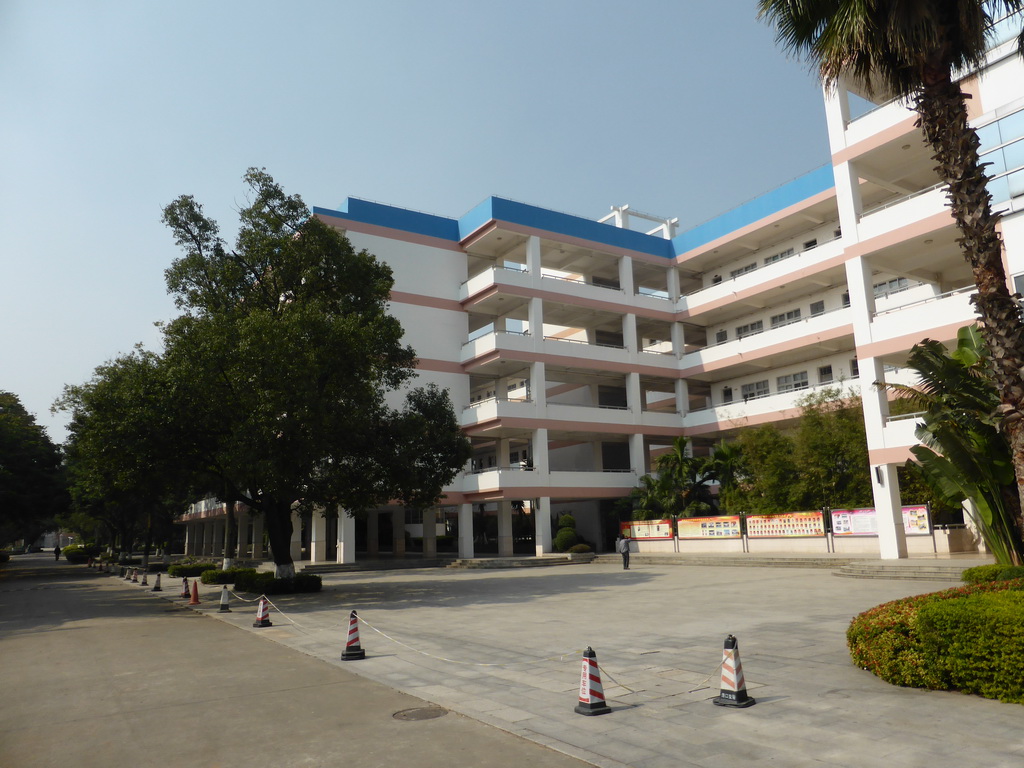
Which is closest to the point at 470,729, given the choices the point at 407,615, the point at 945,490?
the point at 407,615

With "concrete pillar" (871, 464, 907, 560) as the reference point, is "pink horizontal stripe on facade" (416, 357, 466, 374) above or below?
above

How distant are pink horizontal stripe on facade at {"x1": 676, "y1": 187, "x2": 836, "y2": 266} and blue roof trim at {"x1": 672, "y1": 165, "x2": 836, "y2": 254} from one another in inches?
8.1

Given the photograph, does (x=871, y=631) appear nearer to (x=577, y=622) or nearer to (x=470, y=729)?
(x=470, y=729)

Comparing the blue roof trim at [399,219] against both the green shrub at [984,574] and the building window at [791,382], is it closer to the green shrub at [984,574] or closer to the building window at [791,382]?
the building window at [791,382]

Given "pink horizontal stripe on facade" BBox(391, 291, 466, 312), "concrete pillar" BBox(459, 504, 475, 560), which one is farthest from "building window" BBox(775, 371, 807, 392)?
"concrete pillar" BBox(459, 504, 475, 560)

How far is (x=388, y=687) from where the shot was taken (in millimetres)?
9281

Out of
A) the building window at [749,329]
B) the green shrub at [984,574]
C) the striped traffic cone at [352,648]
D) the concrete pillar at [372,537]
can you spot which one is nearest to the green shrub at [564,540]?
the concrete pillar at [372,537]

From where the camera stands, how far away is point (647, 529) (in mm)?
36875

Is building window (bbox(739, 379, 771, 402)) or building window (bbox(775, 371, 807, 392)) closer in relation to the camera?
building window (bbox(775, 371, 807, 392))

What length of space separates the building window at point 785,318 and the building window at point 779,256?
9.96ft

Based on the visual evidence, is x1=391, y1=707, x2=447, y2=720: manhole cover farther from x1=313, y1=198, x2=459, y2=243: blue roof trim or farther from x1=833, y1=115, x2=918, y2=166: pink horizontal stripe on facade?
x1=313, y1=198, x2=459, y2=243: blue roof trim

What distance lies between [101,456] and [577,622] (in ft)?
49.3

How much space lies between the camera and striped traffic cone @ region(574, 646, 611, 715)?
7.48 m

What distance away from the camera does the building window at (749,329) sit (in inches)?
1665
